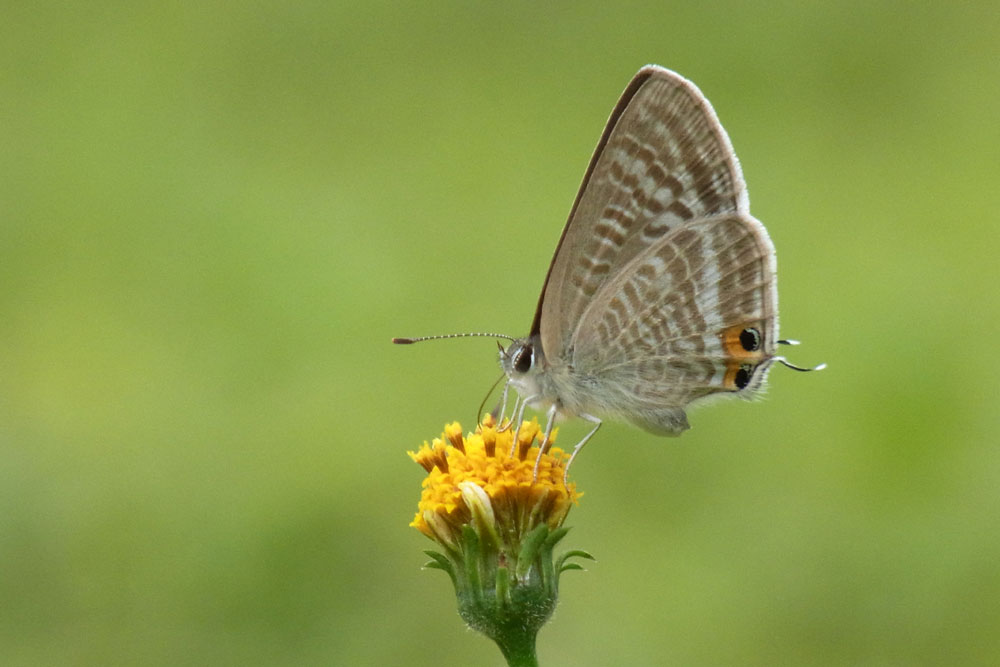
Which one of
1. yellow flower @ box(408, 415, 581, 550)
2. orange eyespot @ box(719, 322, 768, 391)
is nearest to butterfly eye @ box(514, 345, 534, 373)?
yellow flower @ box(408, 415, 581, 550)

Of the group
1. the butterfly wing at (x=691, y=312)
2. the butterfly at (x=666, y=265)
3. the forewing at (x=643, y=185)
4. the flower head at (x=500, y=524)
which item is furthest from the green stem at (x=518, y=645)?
the forewing at (x=643, y=185)

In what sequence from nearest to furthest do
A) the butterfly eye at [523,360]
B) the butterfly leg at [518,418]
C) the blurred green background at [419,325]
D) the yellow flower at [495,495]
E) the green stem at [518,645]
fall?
the green stem at [518,645]
the yellow flower at [495,495]
the butterfly leg at [518,418]
the butterfly eye at [523,360]
the blurred green background at [419,325]

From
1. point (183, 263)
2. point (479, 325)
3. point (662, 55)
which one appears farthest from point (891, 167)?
point (183, 263)

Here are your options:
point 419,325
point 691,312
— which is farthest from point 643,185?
point 419,325

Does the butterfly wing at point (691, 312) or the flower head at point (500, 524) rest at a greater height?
the butterfly wing at point (691, 312)

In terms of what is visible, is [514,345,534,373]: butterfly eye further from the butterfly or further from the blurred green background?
the blurred green background

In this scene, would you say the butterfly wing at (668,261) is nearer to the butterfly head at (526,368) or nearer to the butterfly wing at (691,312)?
the butterfly wing at (691,312)
